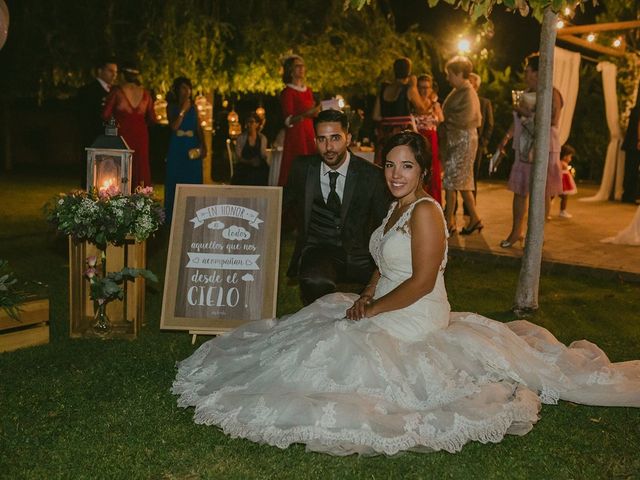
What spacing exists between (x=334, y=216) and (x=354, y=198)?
214 millimetres

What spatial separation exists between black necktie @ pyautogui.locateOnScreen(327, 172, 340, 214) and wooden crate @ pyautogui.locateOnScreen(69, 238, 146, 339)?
1.50m

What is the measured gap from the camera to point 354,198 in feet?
20.0

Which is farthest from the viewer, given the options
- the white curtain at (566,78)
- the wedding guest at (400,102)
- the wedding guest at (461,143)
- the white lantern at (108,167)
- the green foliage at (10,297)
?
the white curtain at (566,78)

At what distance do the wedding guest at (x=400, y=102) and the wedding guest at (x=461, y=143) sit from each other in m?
0.42

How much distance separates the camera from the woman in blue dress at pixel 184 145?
10.6m

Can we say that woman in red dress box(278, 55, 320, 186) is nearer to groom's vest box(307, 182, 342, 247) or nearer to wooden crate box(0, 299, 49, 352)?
groom's vest box(307, 182, 342, 247)

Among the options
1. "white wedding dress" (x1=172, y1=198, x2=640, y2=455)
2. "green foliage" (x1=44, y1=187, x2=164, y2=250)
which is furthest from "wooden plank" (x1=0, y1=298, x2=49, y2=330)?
"white wedding dress" (x1=172, y1=198, x2=640, y2=455)

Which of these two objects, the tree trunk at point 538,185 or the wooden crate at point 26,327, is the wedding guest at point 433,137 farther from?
the wooden crate at point 26,327

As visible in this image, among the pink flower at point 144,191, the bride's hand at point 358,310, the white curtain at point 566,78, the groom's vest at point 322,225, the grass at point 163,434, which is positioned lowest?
the grass at point 163,434

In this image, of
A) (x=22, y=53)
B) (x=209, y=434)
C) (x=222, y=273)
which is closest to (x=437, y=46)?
(x=22, y=53)

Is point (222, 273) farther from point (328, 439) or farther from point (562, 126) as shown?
point (562, 126)

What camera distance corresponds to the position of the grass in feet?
13.0

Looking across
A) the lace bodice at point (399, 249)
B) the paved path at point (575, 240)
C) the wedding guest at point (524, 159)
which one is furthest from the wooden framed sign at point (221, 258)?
the wedding guest at point (524, 159)

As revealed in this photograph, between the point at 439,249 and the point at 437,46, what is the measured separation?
16.8 m
